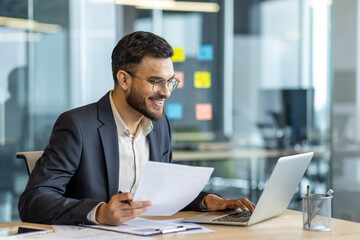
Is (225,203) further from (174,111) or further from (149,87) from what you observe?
(174,111)

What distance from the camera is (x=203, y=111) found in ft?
18.1

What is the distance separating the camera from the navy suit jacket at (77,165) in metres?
2.09

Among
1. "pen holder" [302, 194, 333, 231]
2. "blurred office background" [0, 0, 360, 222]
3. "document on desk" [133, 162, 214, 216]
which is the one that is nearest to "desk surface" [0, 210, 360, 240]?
"pen holder" [302, 194, 333, 231]

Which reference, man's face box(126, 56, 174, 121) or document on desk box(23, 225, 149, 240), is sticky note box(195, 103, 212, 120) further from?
document on desk box(23, 225, 149, 240)

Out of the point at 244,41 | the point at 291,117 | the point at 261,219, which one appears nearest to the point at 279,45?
the point at 244,41

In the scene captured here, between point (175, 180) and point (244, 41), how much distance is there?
3837 mm

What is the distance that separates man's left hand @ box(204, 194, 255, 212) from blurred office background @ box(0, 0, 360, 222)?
2.83 meters

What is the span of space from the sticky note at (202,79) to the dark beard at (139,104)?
302cm

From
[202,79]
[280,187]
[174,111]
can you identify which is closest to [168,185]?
[280,187]

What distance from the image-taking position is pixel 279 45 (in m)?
5.71

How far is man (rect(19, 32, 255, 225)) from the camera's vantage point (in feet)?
6.93

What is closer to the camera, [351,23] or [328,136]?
[351,23]

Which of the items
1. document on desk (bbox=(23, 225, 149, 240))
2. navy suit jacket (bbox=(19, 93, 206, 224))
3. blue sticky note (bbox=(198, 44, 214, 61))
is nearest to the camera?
document on desk (bbox=(23, 225, 149, 240))

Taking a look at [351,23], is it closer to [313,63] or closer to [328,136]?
[313,63]
